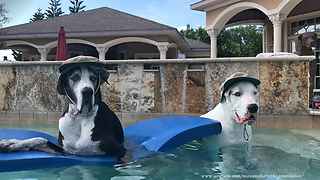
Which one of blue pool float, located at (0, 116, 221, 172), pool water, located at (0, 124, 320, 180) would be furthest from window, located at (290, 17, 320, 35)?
blue pool float, located at (0, 116, 221, 172)

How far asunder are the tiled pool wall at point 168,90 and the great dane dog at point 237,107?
340 cm

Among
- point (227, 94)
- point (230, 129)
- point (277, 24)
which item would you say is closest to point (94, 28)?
point (277, 24)

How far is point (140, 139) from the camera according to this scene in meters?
4.03

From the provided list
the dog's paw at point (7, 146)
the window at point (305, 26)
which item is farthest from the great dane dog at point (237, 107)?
the window at point (305, 26)

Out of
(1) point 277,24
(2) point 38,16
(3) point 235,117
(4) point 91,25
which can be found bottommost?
(3) point 235,117

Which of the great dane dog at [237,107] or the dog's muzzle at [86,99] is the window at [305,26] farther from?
the dog's muzzle at [86,99]

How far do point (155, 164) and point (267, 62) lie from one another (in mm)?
5141

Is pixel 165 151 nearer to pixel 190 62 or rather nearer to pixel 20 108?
pixel 190 62

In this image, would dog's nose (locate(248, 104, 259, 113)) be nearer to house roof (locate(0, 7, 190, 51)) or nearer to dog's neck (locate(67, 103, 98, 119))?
dog's neck (locate(67, 103, 98, 119))

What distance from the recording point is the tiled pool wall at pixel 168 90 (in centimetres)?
722

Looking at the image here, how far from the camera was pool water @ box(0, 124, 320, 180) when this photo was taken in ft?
9.42

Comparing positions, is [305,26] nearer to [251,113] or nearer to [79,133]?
[251,113]

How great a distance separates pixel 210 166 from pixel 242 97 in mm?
904

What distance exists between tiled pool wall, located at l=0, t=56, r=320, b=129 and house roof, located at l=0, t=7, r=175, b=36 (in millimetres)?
8409
